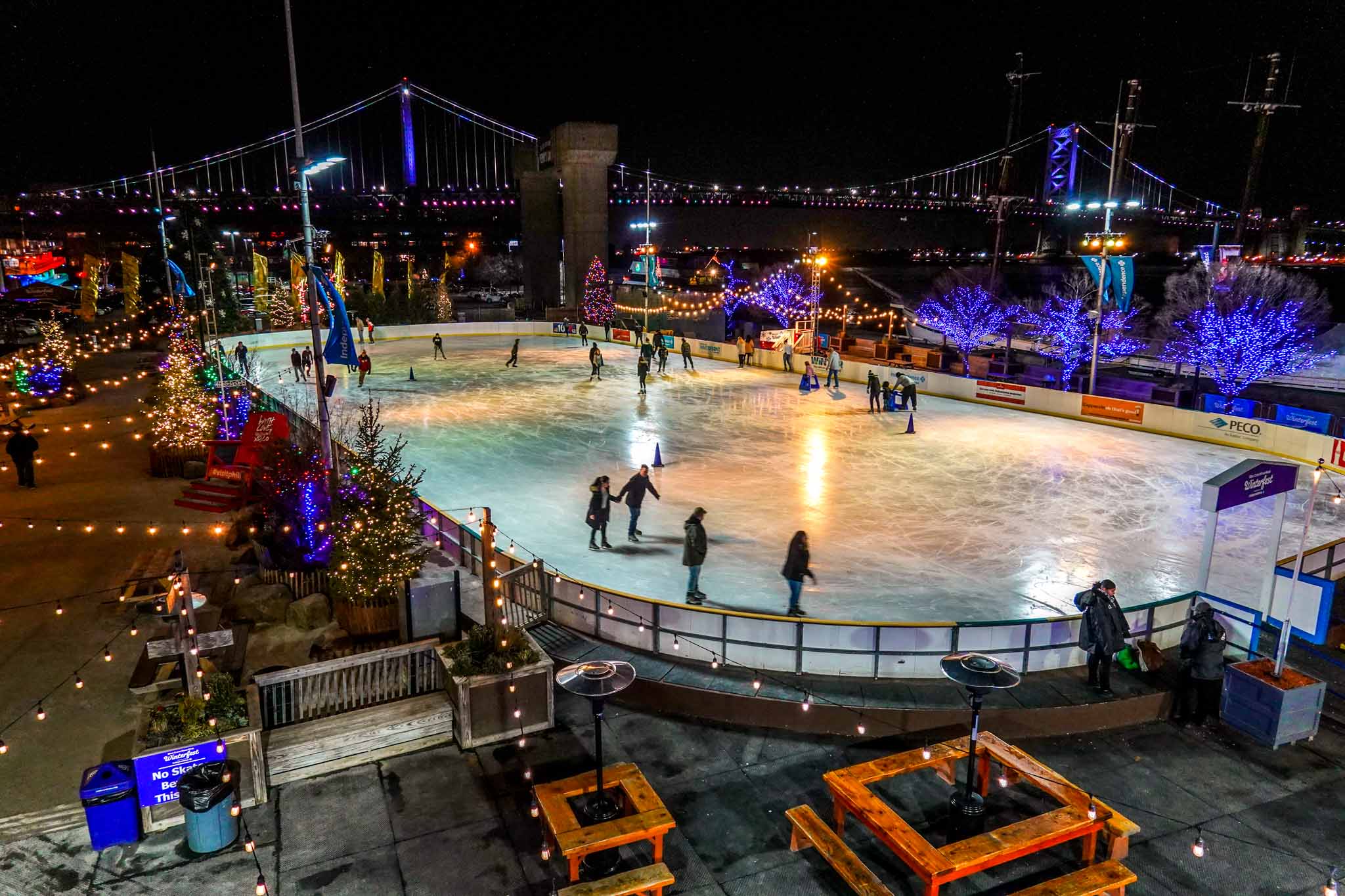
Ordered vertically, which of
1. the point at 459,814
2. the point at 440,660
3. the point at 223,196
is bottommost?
the point at 459,814

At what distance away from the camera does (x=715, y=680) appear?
8.52 m

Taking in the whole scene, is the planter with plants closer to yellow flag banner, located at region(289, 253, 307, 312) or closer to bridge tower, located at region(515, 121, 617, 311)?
yellow flag banner, located at region(289, 253, 307, 312)

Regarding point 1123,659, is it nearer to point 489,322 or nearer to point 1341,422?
point 1341,422

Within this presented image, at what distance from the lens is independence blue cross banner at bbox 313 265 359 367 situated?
497 inches

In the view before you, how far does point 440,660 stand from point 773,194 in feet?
361

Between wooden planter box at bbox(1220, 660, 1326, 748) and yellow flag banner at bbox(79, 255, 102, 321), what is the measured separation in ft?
151

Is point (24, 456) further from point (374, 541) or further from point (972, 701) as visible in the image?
point (972, 701)

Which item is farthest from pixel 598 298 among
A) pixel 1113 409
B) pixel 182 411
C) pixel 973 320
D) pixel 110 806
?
pixel 110 806

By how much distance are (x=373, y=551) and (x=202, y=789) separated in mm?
3725

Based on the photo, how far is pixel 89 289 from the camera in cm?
4094

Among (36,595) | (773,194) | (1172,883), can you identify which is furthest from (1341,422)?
(773,194)

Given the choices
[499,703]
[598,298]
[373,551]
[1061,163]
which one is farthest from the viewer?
[1061,163]

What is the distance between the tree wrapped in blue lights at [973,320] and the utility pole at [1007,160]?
2.12 meters

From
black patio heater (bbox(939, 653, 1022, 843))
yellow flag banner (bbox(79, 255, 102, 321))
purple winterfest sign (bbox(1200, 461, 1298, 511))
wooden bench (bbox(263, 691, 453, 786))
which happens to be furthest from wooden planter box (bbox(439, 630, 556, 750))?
yellow flag banner (bbox(79, 255, 102, 321))
